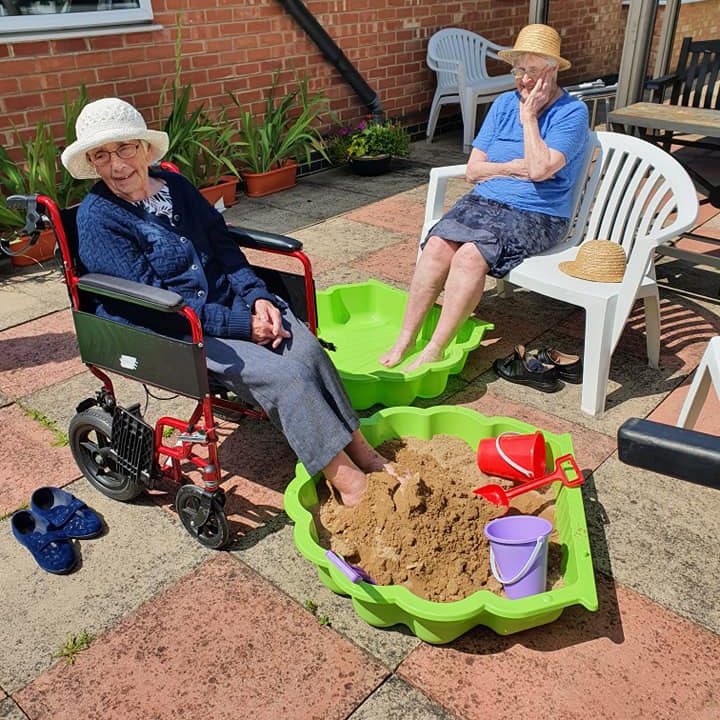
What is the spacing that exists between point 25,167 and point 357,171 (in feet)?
9.27

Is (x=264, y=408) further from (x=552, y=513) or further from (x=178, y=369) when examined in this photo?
(x=552, y=513)

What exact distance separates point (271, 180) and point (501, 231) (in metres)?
3.24

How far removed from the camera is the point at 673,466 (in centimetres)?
82

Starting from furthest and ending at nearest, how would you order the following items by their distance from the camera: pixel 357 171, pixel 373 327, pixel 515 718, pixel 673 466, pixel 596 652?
pixel 357 171 → pixel 373 327 → pixel 596 652 → pixel 515 718 → pixel 673 466

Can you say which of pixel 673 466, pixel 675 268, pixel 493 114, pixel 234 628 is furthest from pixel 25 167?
pixel 673 466

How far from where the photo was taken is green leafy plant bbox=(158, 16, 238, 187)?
5207mm

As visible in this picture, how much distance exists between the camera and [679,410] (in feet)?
9.81

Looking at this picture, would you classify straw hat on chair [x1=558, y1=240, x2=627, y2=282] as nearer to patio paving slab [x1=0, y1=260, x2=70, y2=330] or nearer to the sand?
the sand

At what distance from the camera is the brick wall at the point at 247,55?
4812mm

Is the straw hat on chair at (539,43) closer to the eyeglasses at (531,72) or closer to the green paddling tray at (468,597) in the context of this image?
the eyeglasses at (531,72)

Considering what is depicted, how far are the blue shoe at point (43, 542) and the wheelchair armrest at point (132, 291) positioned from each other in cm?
78

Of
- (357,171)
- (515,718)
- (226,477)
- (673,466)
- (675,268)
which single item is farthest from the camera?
(357,171)

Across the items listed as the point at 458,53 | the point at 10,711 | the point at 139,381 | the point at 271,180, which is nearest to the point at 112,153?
the point at 139,381

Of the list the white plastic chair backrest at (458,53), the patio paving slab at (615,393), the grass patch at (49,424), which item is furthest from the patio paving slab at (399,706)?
the white plastic chair backrest at (458,53)
